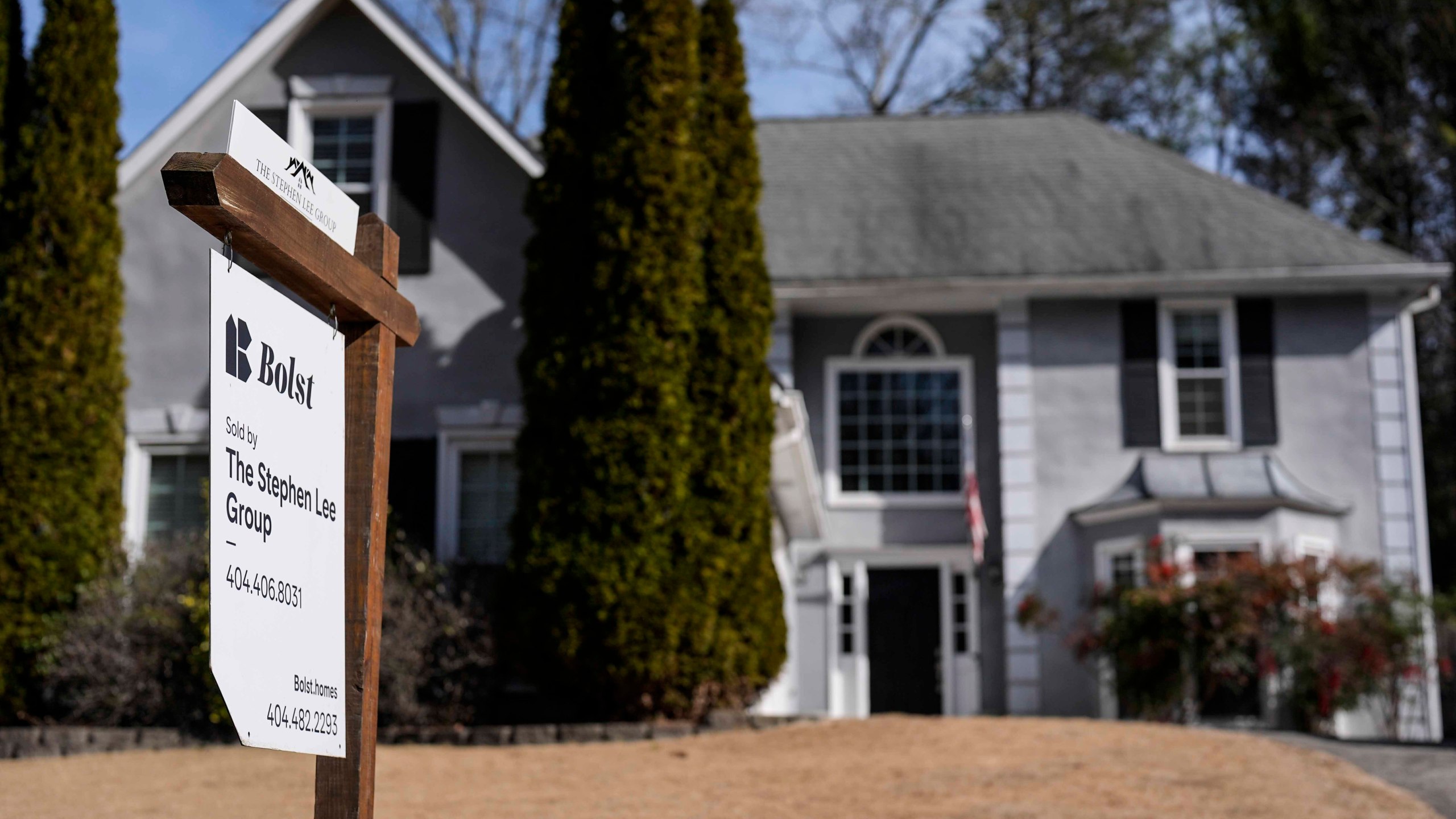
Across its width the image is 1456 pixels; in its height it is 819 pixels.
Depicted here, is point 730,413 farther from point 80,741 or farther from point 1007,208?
point 1007,208

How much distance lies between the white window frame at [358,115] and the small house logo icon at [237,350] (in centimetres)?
958

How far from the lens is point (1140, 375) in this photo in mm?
15906

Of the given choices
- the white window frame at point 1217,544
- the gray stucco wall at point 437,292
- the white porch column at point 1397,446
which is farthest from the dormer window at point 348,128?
the white porch column at point 1397,446

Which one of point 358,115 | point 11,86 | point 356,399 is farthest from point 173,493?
point 356,399

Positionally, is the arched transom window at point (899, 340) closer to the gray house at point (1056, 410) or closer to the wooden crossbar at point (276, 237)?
the gray house at point (1056, 410)

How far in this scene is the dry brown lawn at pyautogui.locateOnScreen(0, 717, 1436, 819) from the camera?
689 centimetres

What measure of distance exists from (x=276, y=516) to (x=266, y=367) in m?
0.37

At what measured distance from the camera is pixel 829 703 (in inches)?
618

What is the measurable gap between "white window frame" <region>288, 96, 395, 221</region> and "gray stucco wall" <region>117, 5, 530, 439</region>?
48 cm

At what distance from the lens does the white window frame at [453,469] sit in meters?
12.1

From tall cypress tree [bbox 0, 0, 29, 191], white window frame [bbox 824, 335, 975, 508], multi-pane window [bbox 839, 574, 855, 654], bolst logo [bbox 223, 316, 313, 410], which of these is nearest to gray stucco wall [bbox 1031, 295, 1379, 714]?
white window frame [bbox 824, 335, 975, 508]

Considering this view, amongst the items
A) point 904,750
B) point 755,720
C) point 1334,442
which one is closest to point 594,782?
point 904,750

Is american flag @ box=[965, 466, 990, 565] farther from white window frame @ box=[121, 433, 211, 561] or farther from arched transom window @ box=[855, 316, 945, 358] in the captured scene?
white window frame @ box=[121, 433, 211, 561]

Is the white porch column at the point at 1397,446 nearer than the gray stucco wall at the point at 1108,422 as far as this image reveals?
Yes
